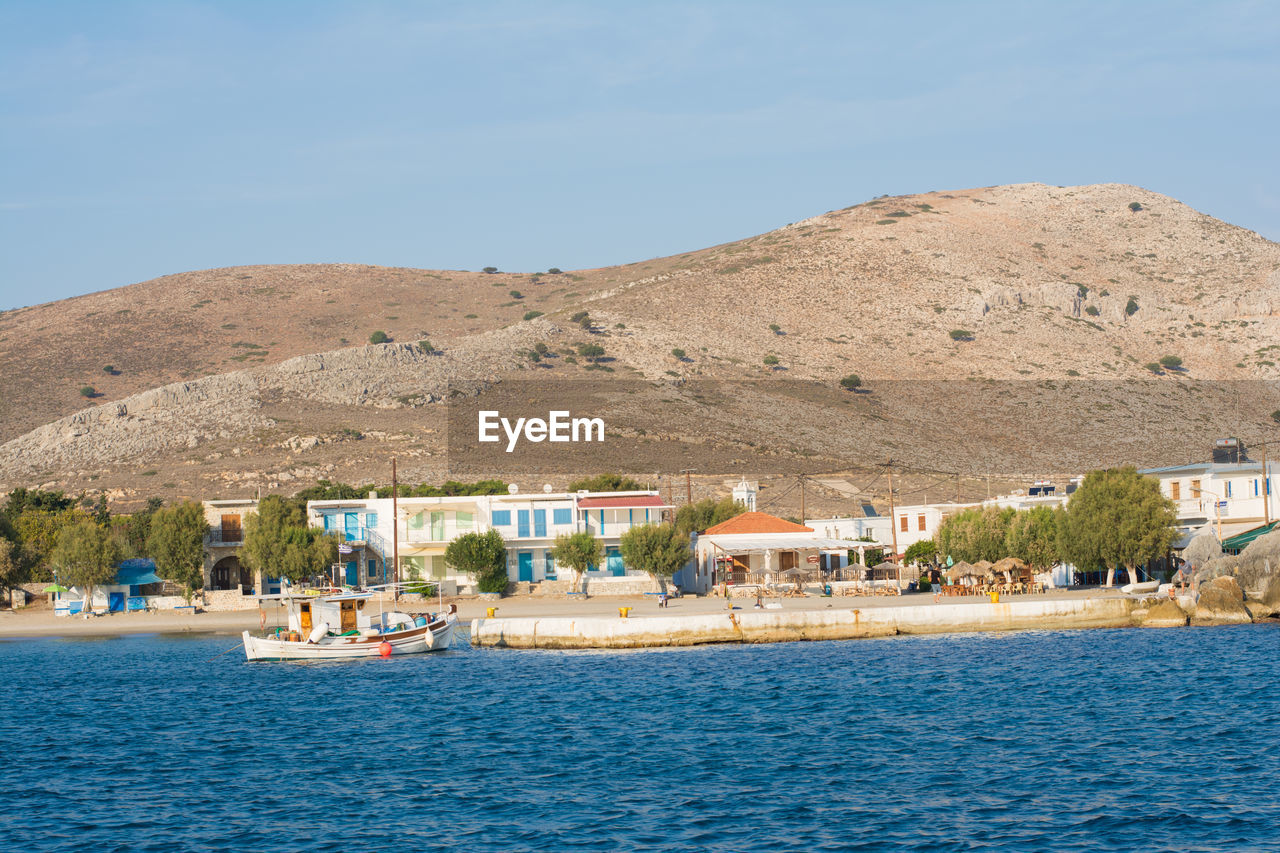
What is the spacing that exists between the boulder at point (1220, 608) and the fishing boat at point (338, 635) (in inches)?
1220

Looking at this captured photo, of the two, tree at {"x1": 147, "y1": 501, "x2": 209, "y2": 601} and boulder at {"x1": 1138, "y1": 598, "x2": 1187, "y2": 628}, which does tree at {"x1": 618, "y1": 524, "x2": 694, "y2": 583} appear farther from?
boulder at {"x1": 1138, "y1": 598, "x2": 1187, "y2": 628}

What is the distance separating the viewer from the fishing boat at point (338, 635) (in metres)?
52.2

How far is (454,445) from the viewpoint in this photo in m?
107

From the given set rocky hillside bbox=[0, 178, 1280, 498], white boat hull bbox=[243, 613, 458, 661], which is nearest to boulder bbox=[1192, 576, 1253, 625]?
white boat hull bbox=[243, 613, 458, 661]

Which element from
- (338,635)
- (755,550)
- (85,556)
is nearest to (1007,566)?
(755,550)

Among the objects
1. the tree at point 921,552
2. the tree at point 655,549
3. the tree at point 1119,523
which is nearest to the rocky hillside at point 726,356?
the tree at point 921,552

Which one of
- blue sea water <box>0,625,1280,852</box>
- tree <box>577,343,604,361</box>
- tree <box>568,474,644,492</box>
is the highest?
tree <box>577,343,604,361</box>

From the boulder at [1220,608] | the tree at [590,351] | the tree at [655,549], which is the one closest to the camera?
the boulder at [1220,608]

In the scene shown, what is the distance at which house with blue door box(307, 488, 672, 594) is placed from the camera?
7050cm

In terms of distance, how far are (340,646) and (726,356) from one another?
98.2m

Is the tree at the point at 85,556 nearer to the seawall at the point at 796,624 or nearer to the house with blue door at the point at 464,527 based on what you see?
the house with blue door at the point at 464,527

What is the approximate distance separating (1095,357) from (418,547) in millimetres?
108014

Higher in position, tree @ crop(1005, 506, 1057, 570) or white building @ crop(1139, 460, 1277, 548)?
white building @ crop(1139, 460, 1277, 548)

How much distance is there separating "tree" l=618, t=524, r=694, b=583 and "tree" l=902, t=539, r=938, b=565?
1610 cm
